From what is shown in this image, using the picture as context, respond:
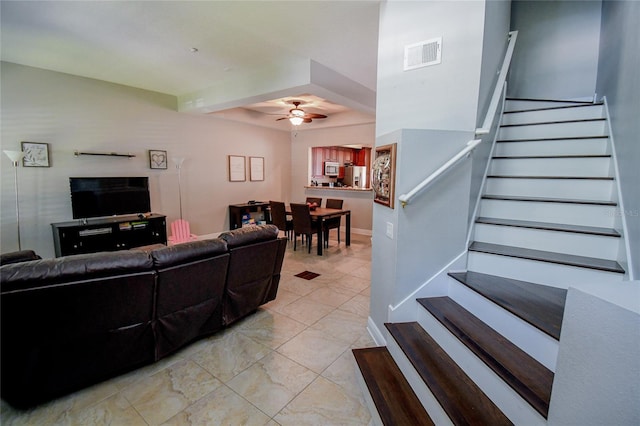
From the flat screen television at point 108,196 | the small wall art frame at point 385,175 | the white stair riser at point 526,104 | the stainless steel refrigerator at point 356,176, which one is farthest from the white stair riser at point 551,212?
the stainless steel refrigerator at point 356,176

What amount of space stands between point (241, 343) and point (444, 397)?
5.70 ft

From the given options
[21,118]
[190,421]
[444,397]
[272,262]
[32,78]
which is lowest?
[190,421]

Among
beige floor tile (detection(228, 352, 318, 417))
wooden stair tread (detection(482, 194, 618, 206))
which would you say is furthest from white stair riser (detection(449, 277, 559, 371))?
beige floor tile (detection(228, 352, 318, 417))

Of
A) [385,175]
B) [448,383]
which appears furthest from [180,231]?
[448,383]

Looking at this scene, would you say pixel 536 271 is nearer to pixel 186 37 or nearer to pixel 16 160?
pixel 186 37

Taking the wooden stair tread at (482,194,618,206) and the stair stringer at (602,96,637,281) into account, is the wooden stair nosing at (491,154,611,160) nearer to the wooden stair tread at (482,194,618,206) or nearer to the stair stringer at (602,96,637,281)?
the stair stringer at (602,96,637,281)

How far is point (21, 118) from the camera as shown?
4.02m

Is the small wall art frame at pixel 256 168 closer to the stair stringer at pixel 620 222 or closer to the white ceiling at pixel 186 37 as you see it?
the white ceiling at pixel 186 37

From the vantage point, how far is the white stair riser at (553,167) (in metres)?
2.23

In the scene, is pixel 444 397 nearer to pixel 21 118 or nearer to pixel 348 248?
pixel 348 248

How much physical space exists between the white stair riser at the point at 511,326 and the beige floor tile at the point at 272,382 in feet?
4.04

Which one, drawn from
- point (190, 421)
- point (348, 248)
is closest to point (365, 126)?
point (348, 248)

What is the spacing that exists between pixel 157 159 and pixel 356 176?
571 centimetres

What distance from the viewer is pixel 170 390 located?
1962 mm
